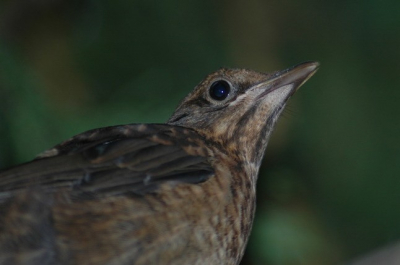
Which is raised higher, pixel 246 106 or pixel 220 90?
pixel 220 90

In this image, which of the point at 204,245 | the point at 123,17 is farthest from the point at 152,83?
the point at 204,245

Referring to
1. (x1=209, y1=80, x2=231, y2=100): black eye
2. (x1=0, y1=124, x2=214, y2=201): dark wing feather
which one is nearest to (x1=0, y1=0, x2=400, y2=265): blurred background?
(x1=209, y1=80, x2=231, y2=100): black eye

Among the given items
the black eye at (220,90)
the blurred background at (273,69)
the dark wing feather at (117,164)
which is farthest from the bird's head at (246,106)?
the blurred background at (273,69)

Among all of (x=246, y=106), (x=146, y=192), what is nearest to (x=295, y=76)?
(x=246, y=106)

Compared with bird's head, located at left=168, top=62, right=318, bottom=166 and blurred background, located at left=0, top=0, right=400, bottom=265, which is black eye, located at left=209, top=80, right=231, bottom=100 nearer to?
bird's head, located at left=168, top=62, right=318, bottom=166

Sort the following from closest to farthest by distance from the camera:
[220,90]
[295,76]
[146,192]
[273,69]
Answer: [146,192] → [295,76] → [220,90] → [273,69]

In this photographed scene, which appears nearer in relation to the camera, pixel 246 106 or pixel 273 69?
pixel 246 106

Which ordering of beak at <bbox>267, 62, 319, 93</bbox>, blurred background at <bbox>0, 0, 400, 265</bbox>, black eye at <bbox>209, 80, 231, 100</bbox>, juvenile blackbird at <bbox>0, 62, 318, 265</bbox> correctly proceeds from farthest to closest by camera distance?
1. blurred background at <bbox>0, 0, 400, 265</bbox>
2. black eye at <bbox>209, 80, 231, 100</bbox>
3. beak at <bbox>267, 62, 319, 93</bbox>
4. juvenile blackbird at <bbox>0, 62, 318, 265</bbox>

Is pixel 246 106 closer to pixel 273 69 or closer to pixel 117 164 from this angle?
pixel 117 164
